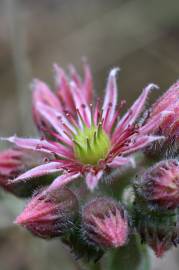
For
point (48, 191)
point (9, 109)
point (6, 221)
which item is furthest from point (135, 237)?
point (9, 109)

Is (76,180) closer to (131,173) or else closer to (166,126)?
(131,173)

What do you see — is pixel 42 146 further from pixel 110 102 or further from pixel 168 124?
pixel 168 124

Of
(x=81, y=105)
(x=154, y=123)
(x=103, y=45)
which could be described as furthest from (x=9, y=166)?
(x=103, y=45)

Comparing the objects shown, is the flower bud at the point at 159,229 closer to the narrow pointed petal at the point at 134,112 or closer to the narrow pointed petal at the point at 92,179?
the narrow pointed petal at the point at 92,179

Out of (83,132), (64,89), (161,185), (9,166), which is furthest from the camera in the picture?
(64,89)

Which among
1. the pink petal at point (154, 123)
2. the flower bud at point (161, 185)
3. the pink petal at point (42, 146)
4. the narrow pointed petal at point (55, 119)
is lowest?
the flower bud at point (161, 185)

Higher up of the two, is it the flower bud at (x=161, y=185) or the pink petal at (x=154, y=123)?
the pink petal at (x=154, y=123)

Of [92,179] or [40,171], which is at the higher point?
[40,171]

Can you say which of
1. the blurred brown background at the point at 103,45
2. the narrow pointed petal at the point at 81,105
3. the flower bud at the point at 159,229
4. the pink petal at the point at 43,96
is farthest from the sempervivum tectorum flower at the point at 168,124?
the blurred brown background at the point at 103,45
